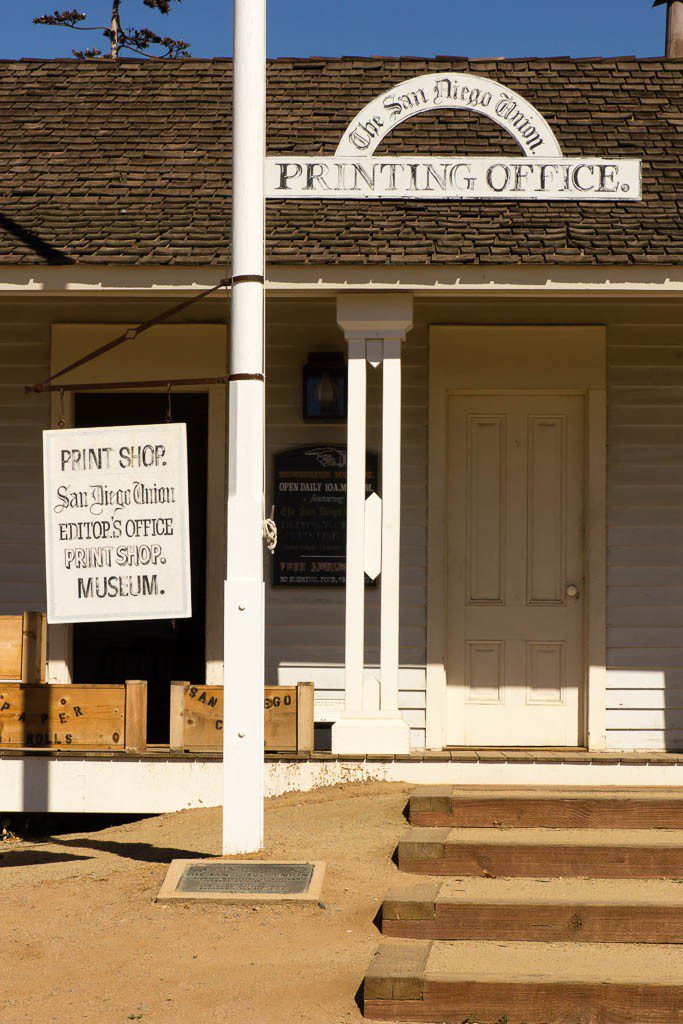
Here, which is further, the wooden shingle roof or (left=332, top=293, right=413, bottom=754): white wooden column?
the wooden shingle roof

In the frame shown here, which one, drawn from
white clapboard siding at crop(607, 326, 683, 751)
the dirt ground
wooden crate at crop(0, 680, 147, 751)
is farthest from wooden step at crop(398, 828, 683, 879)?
white clapboard siding at crop(607, 326, 683, 751)

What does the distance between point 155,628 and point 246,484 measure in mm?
3394

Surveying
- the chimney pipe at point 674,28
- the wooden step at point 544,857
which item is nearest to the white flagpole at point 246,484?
the wooden step at point 544,857

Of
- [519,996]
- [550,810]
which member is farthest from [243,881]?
[550,810]

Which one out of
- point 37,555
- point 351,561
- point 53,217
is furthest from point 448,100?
point 37,555

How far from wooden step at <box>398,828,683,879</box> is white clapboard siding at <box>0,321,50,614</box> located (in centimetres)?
387

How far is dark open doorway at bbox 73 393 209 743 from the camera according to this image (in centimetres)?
906

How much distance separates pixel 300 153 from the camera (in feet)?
28.8

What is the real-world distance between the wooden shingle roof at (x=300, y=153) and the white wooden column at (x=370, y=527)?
383 mm

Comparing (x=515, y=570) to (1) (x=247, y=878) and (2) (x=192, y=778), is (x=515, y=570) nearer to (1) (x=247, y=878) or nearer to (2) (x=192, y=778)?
(2) (x=192, y=778)

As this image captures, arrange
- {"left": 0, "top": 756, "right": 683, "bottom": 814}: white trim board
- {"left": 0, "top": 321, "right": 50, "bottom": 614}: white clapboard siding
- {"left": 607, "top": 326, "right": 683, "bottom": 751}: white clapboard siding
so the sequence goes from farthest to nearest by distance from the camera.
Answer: {"left": 0, "top": 321, "right": 50, "bottom": 614}: white clapboard siding < {"left": 607, "top": 326, "right": 683, "bottom": 751}: white clapboard siding < {"left": 0, "top": 756, "right": 683, "bottom": 814}: white trim board

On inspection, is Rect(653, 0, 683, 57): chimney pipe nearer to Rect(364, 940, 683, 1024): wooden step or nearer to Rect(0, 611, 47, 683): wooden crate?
Rect(0, 611, 47, 683): wooden crate

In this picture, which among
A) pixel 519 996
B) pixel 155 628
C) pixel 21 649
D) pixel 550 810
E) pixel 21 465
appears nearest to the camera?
pixel 519 996

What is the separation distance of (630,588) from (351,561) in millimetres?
2211
